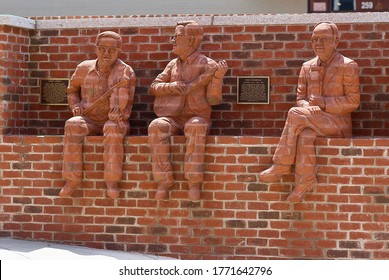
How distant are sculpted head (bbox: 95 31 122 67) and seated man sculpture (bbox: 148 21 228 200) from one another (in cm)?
53

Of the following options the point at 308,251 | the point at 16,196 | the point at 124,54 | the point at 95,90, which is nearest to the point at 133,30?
the point at 124,54

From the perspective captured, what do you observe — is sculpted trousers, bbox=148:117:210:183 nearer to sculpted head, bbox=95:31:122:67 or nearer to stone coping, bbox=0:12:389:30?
sculpted head, bbox=95:31:122:67

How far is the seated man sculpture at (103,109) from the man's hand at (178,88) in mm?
468

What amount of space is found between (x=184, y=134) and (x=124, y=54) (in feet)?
4.79

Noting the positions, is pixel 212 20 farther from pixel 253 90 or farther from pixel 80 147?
pixel 80 147

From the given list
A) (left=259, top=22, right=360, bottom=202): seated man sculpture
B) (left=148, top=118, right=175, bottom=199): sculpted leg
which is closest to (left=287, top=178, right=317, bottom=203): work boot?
(left=259, top=22, right=360, bottom=202): seated man sculpture

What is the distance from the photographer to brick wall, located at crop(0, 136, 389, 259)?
8875 mm

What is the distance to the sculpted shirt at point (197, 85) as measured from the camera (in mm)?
9289

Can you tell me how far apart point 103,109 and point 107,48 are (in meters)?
0.66

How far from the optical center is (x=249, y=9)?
1371 centimetres

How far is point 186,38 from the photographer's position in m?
9.37

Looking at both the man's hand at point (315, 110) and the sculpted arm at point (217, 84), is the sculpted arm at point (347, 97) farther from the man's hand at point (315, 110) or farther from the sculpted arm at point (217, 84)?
the sculpted arm at point (217, 84)

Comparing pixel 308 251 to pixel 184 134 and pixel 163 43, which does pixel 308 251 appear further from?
pixel 163 43

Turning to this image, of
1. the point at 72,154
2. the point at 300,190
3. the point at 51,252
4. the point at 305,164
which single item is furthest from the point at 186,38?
the point at 51,252
